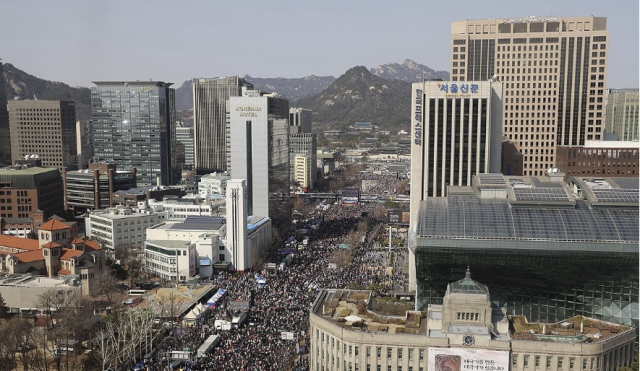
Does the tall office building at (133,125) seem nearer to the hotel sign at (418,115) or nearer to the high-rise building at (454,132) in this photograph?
the hotel sign at (418,115)

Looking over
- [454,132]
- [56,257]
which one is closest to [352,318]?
[454,132]

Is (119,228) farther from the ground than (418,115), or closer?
closer

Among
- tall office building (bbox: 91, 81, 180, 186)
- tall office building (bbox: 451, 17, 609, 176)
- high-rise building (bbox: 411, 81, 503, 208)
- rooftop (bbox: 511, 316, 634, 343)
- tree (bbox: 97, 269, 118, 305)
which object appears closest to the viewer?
rooftop (bbox: 511, 316, 634, 343)

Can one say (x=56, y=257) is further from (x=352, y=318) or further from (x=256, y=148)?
(x=352, y=318)

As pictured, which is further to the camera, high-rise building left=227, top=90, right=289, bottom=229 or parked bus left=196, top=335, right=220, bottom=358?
high-rise building left=227, top=90, right=289, bottom=229

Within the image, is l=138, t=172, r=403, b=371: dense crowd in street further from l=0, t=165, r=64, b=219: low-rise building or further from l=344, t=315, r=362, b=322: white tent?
l=0, t=165, r=64, b=219: low-rise building

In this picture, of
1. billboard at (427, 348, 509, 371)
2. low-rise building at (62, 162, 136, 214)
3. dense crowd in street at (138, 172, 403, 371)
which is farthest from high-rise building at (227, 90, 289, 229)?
billboard at (427, 348, 509, 371)
